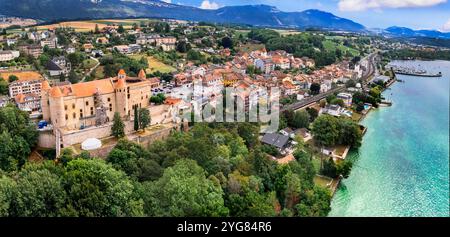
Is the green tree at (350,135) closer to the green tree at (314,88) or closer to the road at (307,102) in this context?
the road at (307,102)

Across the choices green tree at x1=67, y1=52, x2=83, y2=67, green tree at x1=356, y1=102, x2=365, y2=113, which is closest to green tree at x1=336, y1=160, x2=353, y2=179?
green tree at x1=356, y1=102, x2=365, y2=113

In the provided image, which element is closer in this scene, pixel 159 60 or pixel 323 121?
pixel 323 121

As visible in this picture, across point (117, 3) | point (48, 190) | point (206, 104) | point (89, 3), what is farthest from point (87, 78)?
point (117, 3)

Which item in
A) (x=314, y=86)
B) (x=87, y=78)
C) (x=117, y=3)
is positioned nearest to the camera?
(x=87, y=78)

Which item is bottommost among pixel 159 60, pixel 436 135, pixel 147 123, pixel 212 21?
pixel 436 135

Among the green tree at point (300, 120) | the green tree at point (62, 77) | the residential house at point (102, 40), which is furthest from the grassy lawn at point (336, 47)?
the green tree at point (62, 77)

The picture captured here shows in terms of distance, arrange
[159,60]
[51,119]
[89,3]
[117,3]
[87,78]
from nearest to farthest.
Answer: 1. [51,119]
2. [87,78]
3. [159,60]
4. [89,3]
5. [117,3]

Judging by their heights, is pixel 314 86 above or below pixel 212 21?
below
